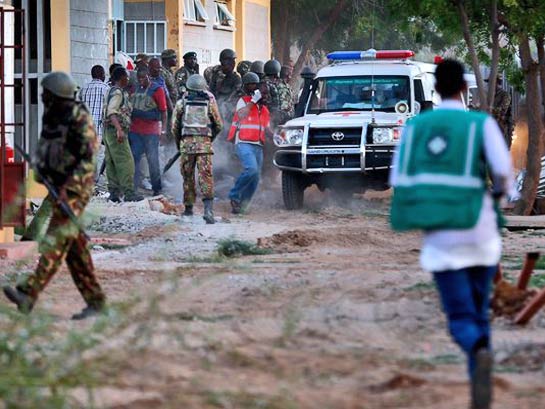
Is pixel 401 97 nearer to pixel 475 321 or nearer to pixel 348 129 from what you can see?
pixel 348 129

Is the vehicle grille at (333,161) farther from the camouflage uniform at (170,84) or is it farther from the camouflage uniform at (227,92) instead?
the camouflage uniform at (227,92)

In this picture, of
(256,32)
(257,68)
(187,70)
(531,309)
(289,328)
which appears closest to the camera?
Answer: (289,328)

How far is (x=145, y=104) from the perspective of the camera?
2073cm

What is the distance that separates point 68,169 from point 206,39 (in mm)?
19460

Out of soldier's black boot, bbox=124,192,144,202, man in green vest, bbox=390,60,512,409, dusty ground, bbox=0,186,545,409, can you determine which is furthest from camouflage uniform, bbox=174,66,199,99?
man in green vest, bbox=390,60,512,409

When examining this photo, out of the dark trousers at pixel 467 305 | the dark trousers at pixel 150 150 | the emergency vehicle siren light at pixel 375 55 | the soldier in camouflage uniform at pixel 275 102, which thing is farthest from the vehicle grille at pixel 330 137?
the dark trousers at pixel 467 305

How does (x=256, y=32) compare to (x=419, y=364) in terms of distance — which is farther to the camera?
(x=256, y=32)

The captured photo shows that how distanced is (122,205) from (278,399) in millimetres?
12400

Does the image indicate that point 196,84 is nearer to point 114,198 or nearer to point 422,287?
point 114,198

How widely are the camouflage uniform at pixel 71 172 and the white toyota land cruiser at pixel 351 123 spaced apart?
375 inches

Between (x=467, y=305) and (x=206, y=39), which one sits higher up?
(x=206, y=39)

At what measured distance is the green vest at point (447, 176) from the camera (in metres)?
6.97

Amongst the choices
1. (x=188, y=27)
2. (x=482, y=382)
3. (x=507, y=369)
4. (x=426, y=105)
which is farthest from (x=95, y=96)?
(x=482, y=382)

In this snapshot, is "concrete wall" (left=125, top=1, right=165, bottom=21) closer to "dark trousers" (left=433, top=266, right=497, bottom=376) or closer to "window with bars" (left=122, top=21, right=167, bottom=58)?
"window with bars" (left=122, top=21, right=167, bottom=58)
